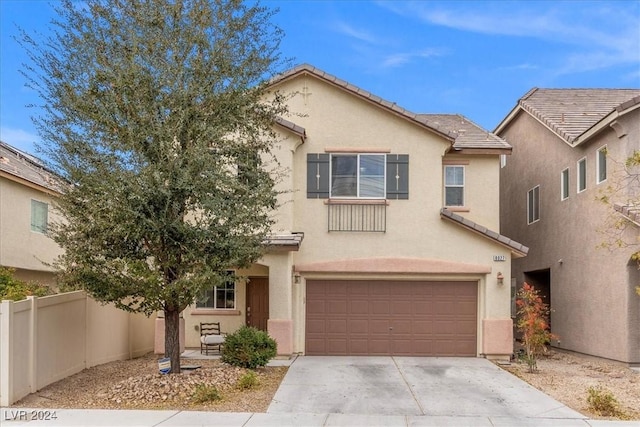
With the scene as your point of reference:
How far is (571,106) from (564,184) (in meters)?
3.06

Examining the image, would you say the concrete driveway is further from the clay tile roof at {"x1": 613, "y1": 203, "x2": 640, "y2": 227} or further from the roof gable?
the roof gable

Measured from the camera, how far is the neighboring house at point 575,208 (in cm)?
1570

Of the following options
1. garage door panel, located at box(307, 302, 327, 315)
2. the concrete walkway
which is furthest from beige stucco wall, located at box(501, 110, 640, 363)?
garage door panel, located at box(307, 302, 327, 315)

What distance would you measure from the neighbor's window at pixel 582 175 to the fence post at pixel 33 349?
47.6 ft

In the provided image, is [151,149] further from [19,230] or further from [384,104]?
[19,230]

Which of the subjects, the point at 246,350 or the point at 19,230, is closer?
the point at 246,350

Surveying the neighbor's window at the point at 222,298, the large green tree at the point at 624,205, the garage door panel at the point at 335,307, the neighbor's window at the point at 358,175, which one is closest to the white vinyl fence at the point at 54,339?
the neighbor's window at the point at 222,298

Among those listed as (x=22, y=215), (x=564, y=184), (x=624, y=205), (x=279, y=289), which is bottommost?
(x=279, y=289)

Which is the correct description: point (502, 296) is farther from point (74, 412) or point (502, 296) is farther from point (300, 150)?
point (74, 412)

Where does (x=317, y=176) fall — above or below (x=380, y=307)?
above

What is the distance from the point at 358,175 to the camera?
17.7 meters

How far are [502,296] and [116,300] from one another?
1035cm

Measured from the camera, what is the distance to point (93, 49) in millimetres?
11633

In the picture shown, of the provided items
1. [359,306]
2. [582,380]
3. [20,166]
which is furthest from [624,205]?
[20,166]
